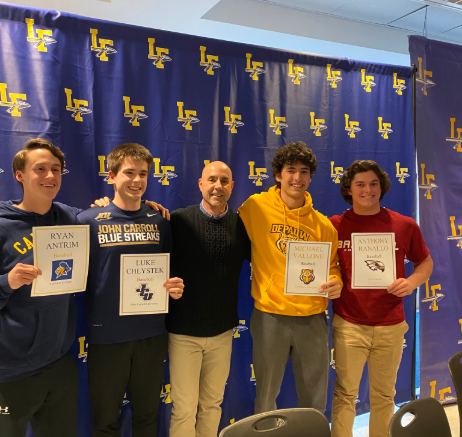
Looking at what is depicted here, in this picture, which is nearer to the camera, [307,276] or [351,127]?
[307,276]

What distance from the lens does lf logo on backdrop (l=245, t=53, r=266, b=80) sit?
8.58ft

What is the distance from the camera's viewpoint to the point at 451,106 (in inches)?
121

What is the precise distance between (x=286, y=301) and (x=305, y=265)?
9.3 inches

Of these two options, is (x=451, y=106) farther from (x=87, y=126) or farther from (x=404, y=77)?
(x=87, y=126)

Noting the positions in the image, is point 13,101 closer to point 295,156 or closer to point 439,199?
point 295,156

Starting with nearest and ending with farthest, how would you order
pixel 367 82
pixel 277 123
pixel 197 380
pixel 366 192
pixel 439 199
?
pixel 197 380
pixel 366 192
pixel 277 123
pixel 367 82
pixel 439 199

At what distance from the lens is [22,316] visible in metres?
1.67

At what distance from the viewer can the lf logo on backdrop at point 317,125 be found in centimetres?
278

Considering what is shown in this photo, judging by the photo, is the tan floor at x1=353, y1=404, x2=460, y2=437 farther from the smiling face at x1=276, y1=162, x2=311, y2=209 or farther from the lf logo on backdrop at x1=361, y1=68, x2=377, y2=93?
the lf logo on backdrop at x1=361, y1=68, x2=377, y2=93

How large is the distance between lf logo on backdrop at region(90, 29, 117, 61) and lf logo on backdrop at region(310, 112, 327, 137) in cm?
149

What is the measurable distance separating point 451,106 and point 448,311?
5.80 ft

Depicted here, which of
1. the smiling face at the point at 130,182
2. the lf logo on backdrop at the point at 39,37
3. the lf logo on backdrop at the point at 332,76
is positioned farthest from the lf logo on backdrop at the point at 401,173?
the lf logo on backdrop at the point at 39,37

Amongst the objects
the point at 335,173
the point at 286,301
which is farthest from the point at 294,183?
the point at 335,173

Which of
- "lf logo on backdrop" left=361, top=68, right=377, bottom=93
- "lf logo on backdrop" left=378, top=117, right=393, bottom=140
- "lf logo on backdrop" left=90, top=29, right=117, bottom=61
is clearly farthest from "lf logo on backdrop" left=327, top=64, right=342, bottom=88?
"lf logo on backdrop" left=90, top=29, right=117, bottom=61
